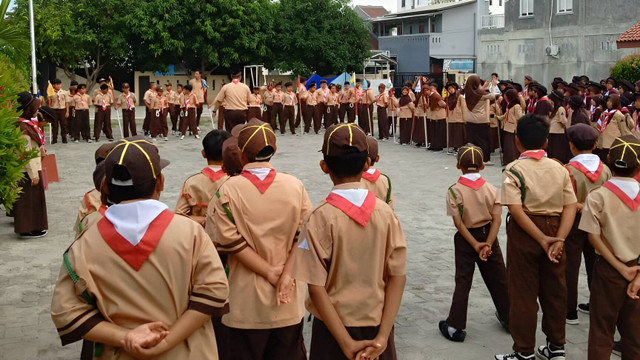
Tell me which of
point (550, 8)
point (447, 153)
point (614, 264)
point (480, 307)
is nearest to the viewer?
point (614, 264)

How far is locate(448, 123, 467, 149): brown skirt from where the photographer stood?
53.3 feet

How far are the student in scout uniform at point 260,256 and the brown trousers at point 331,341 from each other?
0.48m

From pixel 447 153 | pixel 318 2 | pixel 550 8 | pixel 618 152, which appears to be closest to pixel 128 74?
pixel 318 2

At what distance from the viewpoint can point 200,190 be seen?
14.9 ft

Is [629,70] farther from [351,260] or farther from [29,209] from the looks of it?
[351,260]

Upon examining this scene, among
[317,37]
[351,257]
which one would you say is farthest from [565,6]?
[351,257]

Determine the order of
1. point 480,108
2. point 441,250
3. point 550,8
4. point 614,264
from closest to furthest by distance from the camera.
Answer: point 614,264, point 441,250, point 480,108, point 550,8

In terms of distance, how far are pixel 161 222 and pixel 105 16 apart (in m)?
33.4

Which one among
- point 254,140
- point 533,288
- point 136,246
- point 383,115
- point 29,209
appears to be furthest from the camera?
point 383,115

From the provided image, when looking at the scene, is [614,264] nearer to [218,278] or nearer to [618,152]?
[618,152]

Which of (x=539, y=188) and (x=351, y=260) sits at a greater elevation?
(x=539, y=188)

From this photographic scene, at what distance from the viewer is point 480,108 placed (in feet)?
47.1

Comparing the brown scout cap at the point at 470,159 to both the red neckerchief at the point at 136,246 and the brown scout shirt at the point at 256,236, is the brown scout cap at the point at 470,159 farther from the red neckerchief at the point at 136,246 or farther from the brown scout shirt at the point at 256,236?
the red neckerchief at the point at 136,246

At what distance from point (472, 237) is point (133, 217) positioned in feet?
10.4
